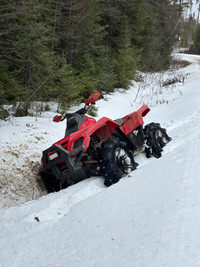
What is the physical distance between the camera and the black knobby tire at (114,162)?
10.5ft

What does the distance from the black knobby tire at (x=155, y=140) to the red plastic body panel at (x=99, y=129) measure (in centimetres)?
42

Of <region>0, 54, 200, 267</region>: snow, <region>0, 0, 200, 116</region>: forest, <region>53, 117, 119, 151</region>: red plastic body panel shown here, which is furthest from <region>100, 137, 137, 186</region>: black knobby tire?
<region>0, 0, 200, 116</region>: forest

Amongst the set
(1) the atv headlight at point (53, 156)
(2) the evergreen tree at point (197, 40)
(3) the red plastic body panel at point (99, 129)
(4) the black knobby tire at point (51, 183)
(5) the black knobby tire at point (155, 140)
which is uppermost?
(2) the evergreen tree at point (197, 40)

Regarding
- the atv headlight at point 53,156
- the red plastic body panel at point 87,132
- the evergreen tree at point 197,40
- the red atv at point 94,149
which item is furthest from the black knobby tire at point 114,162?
the evergreen tree at point 197,40

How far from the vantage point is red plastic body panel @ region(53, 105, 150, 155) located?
3.21m

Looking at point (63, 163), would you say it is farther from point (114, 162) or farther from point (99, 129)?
point (99, 129)

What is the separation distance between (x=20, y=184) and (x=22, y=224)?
1449 mm

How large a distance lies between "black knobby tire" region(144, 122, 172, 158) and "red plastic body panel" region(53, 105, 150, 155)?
16.4 inches

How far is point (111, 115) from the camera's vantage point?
924 centimetres

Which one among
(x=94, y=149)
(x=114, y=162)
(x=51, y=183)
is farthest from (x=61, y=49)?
(x=114, y=162)

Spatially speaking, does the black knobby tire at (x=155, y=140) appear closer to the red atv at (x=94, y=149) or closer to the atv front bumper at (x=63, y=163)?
the red atv at (x=94, y=149)

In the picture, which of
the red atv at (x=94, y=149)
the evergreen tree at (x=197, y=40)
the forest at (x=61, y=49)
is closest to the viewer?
the red atv at (x=94, y=149)

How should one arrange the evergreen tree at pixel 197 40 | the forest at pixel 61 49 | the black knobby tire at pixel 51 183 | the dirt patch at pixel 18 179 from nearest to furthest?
the dirt patch at pixel 18 179 < the black knobby tire at pixel 51 183 < the forest at pixel 61 49 < the evergreen tree at pixel 197 40

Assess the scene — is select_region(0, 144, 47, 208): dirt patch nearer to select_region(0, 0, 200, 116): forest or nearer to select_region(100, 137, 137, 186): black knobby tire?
select_region(100, 137, 137, 186): black knobby tire
